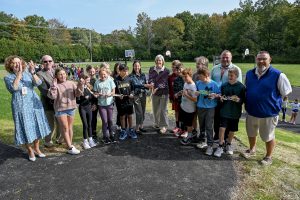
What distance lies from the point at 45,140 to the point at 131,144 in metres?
1.82

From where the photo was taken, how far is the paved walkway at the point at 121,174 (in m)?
4.00

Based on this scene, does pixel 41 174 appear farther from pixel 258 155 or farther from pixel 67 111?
pixel 258 155

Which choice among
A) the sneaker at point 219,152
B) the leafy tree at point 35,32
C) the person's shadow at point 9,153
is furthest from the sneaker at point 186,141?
the leafy tree at point 35,32

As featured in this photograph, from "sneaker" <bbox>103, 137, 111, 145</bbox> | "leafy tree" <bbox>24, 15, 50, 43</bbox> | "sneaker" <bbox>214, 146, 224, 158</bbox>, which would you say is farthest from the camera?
"leafy tree" <bbox>24, 15, 50, 43</bbox>

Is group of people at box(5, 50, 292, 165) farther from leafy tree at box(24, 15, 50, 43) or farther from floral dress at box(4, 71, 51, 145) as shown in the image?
leafy tree at box(24, 15, 50, 43)

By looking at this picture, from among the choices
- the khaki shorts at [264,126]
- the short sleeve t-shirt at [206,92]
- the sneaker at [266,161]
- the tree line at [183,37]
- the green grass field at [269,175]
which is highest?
the tree line at [183,37]

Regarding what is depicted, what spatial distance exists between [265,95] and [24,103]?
416 cm

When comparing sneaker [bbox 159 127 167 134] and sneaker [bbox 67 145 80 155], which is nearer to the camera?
sneaker [bbox 67 145 80 155]

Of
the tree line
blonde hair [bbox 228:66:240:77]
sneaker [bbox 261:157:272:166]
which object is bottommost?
sneaker [bbox 261:157:272:166]

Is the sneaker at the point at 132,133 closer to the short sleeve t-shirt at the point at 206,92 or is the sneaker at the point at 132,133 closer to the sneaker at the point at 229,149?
the short sleeve t-shirt at the point at 206,92

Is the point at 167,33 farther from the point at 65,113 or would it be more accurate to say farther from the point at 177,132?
the point at 65,113

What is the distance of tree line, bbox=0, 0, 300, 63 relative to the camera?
59.8m

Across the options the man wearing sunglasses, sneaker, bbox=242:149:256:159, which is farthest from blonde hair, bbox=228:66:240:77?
the man wearing sunglasses

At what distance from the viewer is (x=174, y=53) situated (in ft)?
234
